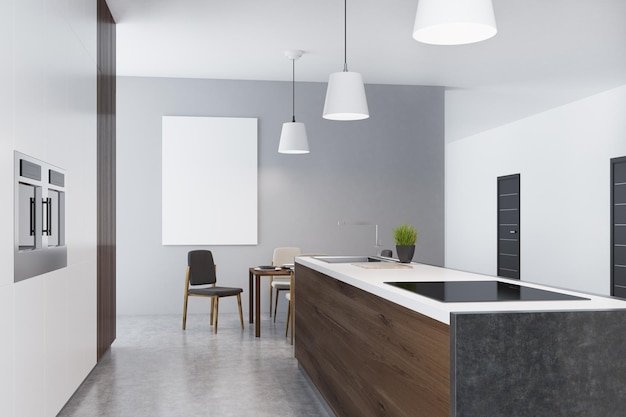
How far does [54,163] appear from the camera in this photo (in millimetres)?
3500

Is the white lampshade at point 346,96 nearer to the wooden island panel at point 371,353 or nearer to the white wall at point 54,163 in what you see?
the wooden island panel at point 371,353

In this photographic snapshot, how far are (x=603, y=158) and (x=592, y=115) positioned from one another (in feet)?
2.21

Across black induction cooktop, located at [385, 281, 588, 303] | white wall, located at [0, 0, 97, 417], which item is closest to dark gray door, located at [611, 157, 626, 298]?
black induction cooktop, located at [385, 281, 588, 303]

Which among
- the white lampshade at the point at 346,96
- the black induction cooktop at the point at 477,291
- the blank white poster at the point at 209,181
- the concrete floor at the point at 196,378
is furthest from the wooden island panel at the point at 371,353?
the blank white poster at the point at 209,181

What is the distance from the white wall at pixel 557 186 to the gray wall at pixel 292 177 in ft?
6.99

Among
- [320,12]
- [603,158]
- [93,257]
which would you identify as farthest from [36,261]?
[603,158]

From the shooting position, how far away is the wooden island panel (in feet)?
6.87

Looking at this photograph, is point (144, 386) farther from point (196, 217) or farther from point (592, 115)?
point (592, 115)

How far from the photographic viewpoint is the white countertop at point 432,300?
2014mm

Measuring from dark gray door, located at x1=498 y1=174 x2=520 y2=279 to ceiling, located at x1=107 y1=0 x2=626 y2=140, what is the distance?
241 centimetres

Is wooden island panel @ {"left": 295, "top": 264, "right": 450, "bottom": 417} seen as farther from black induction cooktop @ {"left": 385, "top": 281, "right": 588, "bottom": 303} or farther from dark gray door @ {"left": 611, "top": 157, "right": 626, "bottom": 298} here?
dark gray door @ {"left": 611, "top": 157, "right": 626, "bottom": 298}

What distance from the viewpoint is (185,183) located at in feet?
25.0

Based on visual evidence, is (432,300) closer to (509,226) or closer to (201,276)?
(201,276)

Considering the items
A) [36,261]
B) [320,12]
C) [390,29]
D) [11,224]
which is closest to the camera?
[11,224]
